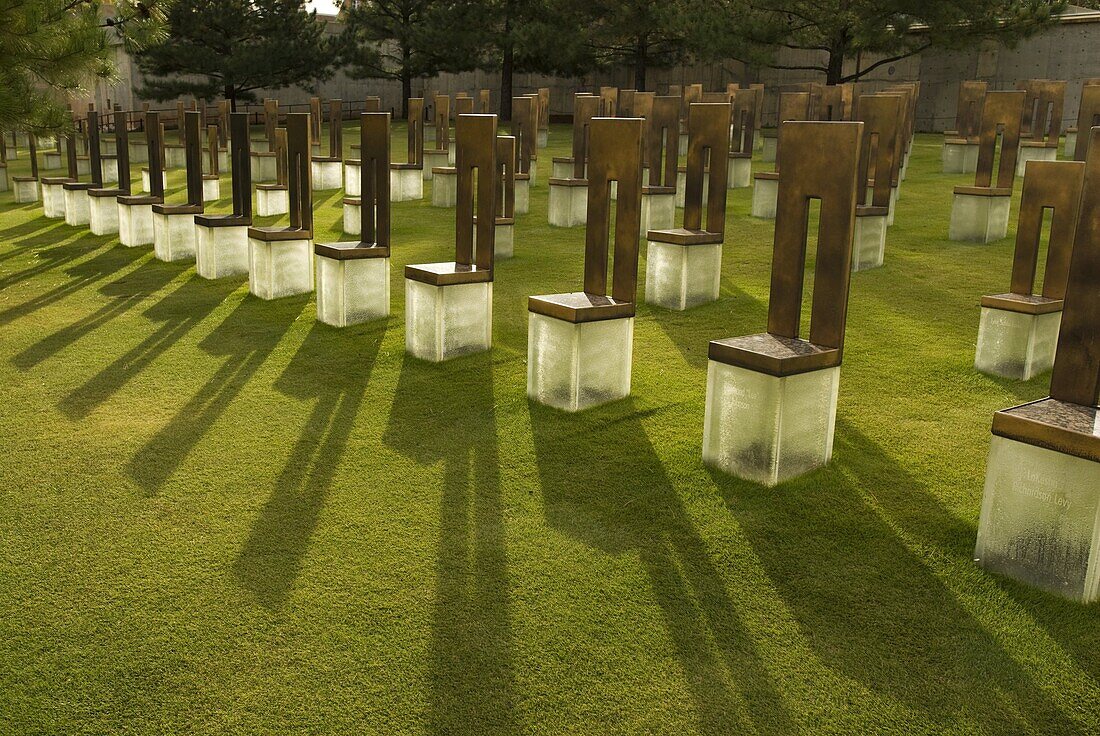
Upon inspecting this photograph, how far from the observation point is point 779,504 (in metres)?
3.69

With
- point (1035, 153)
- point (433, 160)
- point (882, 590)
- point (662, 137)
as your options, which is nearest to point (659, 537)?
point (882, 590)

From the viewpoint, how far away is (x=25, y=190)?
13.6 m

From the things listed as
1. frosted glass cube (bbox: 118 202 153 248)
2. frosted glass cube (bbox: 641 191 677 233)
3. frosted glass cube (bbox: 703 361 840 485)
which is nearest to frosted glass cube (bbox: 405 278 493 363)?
frosted glass cube (bbox: 703 361 840 485)

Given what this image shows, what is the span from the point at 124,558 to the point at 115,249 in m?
7.08

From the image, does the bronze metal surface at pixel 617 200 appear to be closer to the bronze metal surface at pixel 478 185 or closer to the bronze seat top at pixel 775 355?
the bronze metal surface at pixel 478 185

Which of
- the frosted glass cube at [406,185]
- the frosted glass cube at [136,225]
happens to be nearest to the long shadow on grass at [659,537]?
the frosted glass cube at [136,225]

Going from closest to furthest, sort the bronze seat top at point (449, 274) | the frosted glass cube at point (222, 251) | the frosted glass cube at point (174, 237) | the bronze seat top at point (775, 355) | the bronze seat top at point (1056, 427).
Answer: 1. the bronze seat top at point (1056, 427)
2. the bronze seat top at point (775, 355)
3. the bronze seat top at point (449, 274)
4. the frosted glass cube at point (222, 251)
5. the frosted glass cube at point (174, 237)

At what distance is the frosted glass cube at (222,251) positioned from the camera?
7.98 metres

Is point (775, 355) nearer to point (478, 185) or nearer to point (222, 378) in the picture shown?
point (478, 185)

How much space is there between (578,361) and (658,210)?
15.7 feet

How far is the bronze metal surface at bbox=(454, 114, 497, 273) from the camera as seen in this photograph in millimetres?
5539

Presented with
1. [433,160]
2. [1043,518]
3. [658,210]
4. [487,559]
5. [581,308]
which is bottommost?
[487,559]

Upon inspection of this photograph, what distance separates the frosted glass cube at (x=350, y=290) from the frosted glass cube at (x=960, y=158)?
9963 millimetres

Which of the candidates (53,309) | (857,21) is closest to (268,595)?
(53,309)
